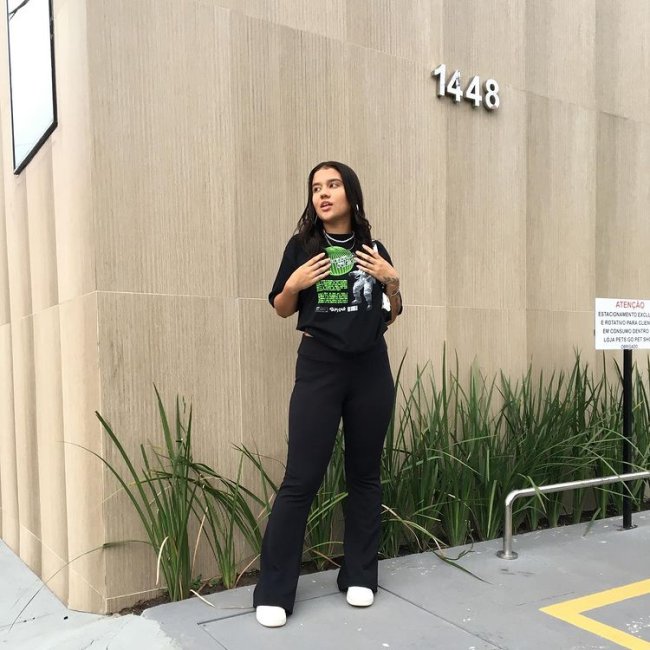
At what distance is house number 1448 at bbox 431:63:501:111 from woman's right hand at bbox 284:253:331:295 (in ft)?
6.63

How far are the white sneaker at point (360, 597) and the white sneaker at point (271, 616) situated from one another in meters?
0.31

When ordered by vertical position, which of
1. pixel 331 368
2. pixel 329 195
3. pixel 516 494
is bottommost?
pixel 516 494

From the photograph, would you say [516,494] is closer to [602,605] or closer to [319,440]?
[602,605]

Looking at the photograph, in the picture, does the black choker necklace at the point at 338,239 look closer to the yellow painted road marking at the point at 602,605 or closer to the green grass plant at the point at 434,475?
the green grass plant at the point at 434,475

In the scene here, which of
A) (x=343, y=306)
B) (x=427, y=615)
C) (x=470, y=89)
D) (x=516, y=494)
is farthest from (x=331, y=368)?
(x=470, y=89)

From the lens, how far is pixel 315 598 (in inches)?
116

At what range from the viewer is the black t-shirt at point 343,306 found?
8.85ft

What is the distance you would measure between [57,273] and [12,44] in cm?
158

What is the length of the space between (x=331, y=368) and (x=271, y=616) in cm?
99

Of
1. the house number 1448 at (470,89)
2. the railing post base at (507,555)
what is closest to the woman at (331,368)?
the railing post base at (507,555)

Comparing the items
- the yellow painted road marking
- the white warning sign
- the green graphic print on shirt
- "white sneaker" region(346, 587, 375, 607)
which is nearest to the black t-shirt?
the green graphic print on shirt

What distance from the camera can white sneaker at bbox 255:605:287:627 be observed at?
2658 millimetres

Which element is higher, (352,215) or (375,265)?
(352,215)

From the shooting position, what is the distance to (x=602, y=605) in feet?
9.62
